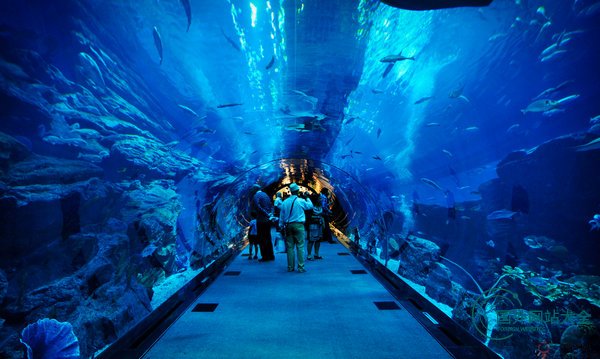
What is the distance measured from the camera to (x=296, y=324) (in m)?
3.90

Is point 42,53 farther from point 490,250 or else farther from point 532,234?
point 490,250

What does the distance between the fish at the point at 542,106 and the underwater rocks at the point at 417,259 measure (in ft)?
12.5

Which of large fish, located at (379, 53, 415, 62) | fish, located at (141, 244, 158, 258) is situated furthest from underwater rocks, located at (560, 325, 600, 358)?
fish, located at (141, 244, 158, 258)

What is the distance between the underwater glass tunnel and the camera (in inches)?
133

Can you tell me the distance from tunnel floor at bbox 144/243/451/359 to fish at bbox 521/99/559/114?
352 centimetres

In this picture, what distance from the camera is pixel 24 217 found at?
3.81m

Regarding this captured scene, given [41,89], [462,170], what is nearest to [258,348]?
[41,89]

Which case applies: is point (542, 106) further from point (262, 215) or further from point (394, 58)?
point (262, 215)

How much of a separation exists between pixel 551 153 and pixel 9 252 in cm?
880

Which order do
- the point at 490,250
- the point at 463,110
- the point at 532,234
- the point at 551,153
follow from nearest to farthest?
the point at 551,153
the point at 463,110
the point at 532,234
the point at 490,250

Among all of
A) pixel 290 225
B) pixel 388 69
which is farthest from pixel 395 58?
pixel 290 225

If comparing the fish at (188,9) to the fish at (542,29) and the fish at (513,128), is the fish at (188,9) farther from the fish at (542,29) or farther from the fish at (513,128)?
the fish at (513,128)

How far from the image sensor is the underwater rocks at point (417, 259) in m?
6.71

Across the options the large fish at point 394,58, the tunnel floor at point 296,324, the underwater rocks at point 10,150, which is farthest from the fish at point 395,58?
the underwater rocks at point 10,150
